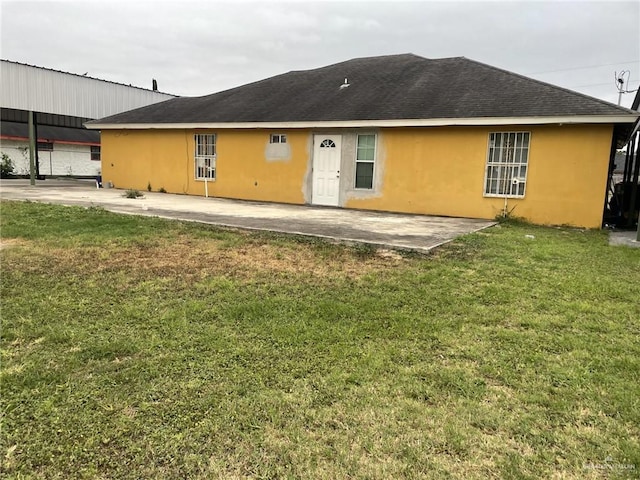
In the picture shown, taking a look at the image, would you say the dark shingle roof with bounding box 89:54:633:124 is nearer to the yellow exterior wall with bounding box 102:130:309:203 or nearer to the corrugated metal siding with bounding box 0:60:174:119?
the yellow exterior wall with bounding box 102:130:309:203

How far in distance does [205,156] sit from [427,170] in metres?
8.42

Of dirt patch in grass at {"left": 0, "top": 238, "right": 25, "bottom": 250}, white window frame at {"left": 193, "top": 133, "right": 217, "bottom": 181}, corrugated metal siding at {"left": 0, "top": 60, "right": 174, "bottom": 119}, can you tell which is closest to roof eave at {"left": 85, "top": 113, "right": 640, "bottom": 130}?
white window frame at {"left": 193, "top": 133, "right": 217, "bottom": 181}

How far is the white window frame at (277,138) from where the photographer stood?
50.1 feet

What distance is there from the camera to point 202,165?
17172 mm

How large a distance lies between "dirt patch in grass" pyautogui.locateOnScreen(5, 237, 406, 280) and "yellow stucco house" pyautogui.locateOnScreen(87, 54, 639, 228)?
6598mm

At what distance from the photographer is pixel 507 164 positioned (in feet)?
39.4

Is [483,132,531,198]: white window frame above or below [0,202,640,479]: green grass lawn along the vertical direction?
above

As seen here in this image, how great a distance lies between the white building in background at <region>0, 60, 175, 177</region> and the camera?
2298cm

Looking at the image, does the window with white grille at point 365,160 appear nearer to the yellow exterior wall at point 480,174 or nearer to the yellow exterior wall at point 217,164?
the yellow exterior wall at point 480,174

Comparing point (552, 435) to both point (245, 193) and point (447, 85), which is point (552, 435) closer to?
point (447, 85)

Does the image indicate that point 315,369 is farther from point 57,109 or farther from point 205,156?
point 57,109

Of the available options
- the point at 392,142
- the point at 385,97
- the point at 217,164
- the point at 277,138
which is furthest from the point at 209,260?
the point at 217,164

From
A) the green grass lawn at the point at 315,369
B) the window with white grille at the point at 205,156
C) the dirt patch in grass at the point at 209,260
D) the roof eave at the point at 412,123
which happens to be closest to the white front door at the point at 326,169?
the roof eave at the point at 412,123

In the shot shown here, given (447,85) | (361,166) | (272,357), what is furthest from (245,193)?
(272,357)
